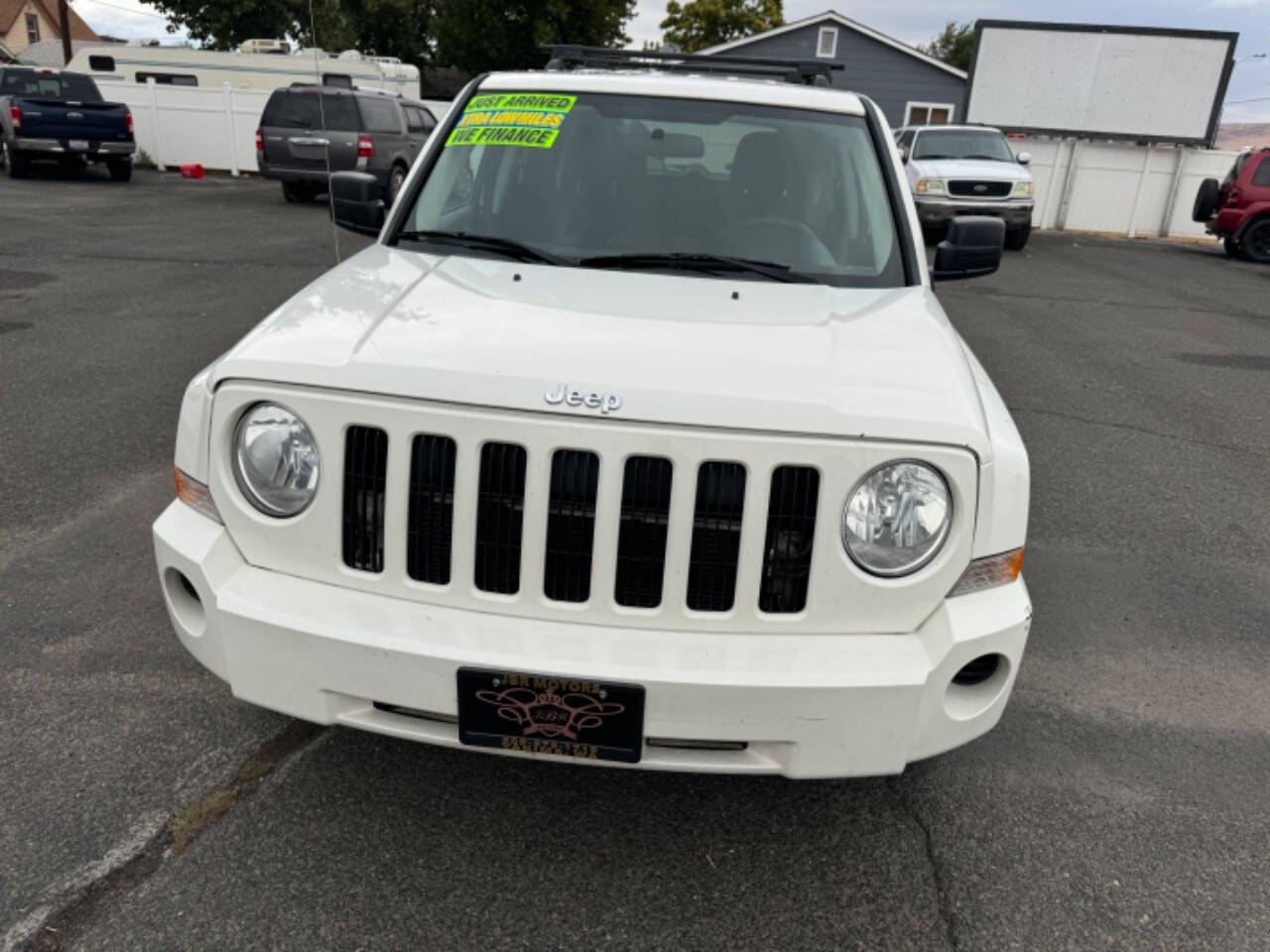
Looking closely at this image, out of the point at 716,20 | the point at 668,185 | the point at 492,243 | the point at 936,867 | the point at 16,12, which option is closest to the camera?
the point at 936,867

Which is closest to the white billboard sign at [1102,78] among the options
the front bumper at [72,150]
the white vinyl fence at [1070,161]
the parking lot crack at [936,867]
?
the white vinyl fence at [1070,161]

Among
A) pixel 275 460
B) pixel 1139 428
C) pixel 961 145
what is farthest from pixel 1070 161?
pixel 275 460

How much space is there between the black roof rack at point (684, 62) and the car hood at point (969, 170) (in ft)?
37.7

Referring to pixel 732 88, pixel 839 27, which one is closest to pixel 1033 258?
pixel 732 88

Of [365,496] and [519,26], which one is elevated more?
[519,26]

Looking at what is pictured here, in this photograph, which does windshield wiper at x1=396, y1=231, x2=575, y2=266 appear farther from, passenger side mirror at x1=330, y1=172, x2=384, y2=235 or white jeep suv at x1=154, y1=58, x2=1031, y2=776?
white jeep suv at x1=154, y1=58, x2=1031, y2=776

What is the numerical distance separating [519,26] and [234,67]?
897 centimetres

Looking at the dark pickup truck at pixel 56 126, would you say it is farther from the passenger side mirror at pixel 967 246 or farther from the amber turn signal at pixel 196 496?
the amber turn signal at pixel 196 496

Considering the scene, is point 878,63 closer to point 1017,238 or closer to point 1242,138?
point 1017,238

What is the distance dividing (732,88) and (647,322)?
162 cm

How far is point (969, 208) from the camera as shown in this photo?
15.6 m

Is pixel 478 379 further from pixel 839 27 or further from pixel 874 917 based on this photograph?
pixel 839 27

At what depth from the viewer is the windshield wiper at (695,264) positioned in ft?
10.4

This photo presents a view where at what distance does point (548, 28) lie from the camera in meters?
30.2
